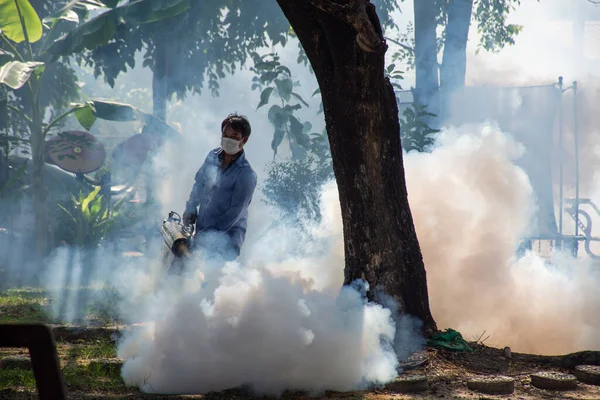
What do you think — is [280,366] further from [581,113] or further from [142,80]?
[142,80]

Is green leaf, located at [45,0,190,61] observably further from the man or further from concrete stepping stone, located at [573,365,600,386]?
concrete stepping stone, located at [573,365,600,386]

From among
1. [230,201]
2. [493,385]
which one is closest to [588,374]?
[493,385]

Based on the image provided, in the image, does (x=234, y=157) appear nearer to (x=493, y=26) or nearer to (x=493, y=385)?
(x=493, y=385)

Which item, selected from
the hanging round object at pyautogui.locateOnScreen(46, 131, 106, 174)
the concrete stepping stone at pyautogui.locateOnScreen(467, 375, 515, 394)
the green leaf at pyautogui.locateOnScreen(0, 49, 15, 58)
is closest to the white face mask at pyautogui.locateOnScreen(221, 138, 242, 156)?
the concrete stepping stone at pyautogui.locateOnScreen(467, 375, 515, 394)

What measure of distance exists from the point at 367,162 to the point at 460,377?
6.07ft

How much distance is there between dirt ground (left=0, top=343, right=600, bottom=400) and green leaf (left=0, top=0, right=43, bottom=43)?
7.76m

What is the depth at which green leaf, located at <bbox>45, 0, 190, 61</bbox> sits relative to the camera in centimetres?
1162

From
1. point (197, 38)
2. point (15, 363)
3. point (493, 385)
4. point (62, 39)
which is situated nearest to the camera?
point (493, 385)

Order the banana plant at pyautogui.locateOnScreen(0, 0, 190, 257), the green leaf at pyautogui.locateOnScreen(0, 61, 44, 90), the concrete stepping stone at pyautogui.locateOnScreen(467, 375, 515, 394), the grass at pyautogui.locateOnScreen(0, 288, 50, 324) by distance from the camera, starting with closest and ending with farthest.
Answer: the concrete stepping stone at pyautogui.locateOnScreen(467, 375, 515, 394) → the grass at pyautogui.locateOnScreen(0, 288, 50, 324) → the green leaf at pyautogui.locateOnScreen(0, 61, 44, 90) → the banana plant at pyautogui.locateOnScreen(0, 0, 190, 257)

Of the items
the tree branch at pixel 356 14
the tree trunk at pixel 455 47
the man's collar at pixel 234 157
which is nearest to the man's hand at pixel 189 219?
the man's collar at pixel 234 157

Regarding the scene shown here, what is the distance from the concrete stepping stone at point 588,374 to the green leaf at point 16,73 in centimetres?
Result: 795

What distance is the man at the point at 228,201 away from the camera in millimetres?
5496

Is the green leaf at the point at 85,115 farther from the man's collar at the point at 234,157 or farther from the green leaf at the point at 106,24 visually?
the man's collar at the point at 234,157

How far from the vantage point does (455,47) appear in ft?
53.1
